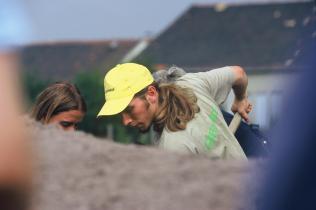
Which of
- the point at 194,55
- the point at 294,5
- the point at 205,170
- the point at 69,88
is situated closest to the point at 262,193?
the point at 205,170

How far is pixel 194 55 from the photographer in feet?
166

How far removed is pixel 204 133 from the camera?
170 inches

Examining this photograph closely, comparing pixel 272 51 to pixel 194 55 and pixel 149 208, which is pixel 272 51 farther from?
pixel 149 208

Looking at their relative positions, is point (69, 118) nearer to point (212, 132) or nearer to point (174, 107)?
point (174, 107)

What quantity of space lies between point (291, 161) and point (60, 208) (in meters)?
0.71

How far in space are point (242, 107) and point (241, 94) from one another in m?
0.07

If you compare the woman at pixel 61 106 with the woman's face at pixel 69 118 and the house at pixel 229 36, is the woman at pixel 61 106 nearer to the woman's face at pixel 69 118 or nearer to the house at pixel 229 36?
the woman's face at pixel 69 118

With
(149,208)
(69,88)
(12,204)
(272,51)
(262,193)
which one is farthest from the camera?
(272,51)

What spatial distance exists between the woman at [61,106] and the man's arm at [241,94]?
2.51 feet

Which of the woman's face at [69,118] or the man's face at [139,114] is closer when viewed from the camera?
the man's face at [139,114]

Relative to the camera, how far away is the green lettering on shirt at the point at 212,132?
4.29 m

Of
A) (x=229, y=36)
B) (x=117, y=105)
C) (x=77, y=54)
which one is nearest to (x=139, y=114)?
(x=117, y=105)

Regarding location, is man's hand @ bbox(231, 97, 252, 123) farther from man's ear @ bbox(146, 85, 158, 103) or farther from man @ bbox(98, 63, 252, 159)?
man's ear @ bbox(146, 85, 158, 103)

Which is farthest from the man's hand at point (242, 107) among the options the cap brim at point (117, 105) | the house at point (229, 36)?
the house at point (229, 36)
